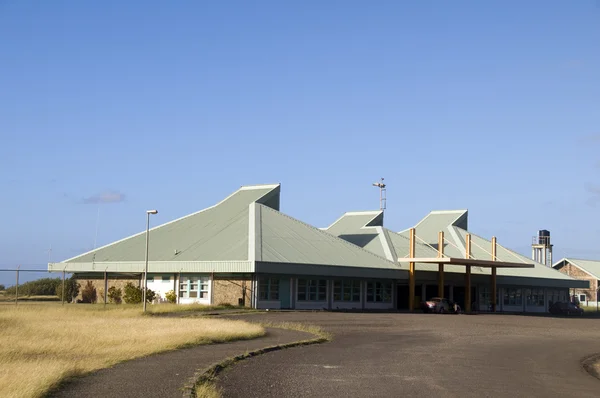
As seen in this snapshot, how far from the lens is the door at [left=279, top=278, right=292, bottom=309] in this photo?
58375mm

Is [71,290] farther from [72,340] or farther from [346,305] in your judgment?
[72,340]

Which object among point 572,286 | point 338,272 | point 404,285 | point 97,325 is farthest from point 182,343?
point 572,286

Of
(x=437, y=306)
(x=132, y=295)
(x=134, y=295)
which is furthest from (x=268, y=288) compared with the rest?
(x=437, y=306)

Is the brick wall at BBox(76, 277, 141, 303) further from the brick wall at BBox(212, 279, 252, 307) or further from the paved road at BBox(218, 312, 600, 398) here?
the paved road at BBox(218, 312, 600, 398)

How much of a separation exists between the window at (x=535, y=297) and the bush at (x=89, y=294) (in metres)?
44.9

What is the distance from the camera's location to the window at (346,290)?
62719mm

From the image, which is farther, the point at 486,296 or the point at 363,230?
the point at 486,296

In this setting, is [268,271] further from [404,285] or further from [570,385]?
[570,385]

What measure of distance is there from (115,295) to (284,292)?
13.4m

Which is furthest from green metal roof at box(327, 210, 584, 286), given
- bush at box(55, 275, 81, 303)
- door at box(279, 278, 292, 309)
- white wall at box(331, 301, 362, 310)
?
bush at box(55, 275, 81, 303)

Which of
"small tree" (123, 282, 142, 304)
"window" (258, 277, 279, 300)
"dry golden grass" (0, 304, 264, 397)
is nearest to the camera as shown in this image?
"dry golden grass" (0, 304, 264, 397)

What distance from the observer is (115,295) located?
2440 inches

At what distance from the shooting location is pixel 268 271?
55.5m

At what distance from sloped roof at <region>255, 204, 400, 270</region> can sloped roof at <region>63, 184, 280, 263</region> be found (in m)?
1.44
